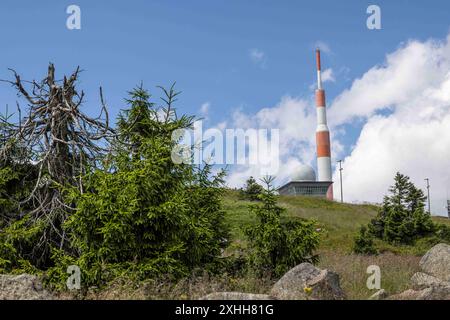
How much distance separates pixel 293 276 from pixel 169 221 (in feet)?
7.98

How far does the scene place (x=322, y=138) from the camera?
5916 centimetres

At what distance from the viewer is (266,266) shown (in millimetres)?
11031

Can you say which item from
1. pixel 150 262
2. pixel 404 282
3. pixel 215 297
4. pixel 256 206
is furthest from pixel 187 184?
pixel 404 282

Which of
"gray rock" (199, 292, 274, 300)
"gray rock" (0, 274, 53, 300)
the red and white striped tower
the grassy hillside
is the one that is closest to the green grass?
the grassy hillside

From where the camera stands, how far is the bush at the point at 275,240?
35.6 ft

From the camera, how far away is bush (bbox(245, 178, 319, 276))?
428 inches

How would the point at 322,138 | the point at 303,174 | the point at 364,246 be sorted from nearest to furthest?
the point at 364,246, the point at 322,138, the point at 303,174

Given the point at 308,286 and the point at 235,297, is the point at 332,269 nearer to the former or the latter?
the point at 308,286

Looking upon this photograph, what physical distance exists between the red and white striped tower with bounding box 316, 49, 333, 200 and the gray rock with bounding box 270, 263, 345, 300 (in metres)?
50.6

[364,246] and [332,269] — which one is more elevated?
[364,246]

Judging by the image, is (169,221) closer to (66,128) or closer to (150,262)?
(150,262)

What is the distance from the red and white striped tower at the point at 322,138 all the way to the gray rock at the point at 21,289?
52.9 m

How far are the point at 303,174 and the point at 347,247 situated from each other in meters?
37.7

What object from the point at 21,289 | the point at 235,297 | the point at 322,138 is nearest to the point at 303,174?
the point at 322,138
